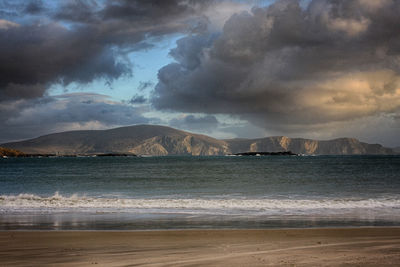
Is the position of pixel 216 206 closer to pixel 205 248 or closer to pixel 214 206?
pixel 214 206

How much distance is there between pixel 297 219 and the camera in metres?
18.6

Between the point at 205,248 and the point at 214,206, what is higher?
the point at 205,248

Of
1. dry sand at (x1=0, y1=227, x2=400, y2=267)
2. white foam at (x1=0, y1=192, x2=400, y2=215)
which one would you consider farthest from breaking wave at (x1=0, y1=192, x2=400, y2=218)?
dry sand at (x1=0, y1=227, x2=400, y2=267)

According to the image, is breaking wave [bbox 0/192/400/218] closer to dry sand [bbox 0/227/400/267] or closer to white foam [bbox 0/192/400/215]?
white foam [bbox 0/192/400/215]

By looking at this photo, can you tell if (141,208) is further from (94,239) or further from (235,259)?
(235,259)

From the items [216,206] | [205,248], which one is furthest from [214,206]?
[205,248]

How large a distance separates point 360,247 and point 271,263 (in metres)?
3.86

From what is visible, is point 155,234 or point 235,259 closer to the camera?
point 235,259

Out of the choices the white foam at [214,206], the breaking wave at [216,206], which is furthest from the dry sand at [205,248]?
the white foam at [214,206]

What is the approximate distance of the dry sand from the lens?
10.3 metres

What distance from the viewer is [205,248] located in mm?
11898

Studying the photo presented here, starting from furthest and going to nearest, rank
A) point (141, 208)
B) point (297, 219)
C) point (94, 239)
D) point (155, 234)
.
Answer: point (141, 208)
point (297, 219)
point (155, 234)
point (94, 239)

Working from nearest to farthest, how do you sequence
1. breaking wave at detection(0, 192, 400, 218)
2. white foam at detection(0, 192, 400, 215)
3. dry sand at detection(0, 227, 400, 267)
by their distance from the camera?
dry sand at detection(0, 227, 400, 267) < breaking wave at detection(0, 192, 400, 218) < white foam at detection(0, 192, 400, 215)

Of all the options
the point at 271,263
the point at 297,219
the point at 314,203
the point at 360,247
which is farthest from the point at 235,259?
the point at 314,203
